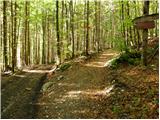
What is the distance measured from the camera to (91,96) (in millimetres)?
14875

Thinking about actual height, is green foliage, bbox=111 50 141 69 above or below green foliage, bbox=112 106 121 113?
above

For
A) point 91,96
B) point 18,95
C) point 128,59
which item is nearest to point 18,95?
point 18,95

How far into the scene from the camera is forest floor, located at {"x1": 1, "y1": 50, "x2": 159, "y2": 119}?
1198cm

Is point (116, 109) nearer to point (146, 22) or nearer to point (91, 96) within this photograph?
point (91, 96)

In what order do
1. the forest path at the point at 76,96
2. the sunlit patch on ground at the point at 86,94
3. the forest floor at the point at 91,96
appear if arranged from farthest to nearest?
1. the sunlit patch on ground at the point at 86,94
2. the forest path at the point at 76,96
3. the forest floor at the point at 91,96

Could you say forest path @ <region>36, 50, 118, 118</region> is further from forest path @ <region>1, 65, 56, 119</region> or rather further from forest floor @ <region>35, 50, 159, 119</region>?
forest path @ <region>1, 65, 56, 119</region>

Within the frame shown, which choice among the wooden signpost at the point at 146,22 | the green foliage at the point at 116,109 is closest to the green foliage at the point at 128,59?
the wooden signpost at the point at 146,22

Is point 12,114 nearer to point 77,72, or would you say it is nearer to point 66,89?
point 66,89

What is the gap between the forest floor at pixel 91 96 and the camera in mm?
11977

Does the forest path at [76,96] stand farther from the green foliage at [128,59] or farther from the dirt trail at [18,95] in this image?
the green foliage at [128,59]

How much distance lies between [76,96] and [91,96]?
3.00 feet

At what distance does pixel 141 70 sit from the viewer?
55.4 feet

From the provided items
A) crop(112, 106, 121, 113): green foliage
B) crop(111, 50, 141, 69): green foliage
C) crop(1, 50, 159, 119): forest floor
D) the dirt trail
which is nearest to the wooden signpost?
crop(1, 50, 159, 119): forest floor

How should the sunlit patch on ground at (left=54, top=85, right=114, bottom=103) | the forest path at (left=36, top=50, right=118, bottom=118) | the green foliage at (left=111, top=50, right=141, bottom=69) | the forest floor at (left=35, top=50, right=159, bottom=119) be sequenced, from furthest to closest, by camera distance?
1. the green foliage at (left=111, top=50, right=141, bottom=69)
2. the sunlit patch on ground at (left=54, top=85, right=114, bottom=103)
3. the forest path at (left=36, top=50, right=118, bottom=118)
4. the forest floor at (left=35, top=50, right=159, bottom=119)
